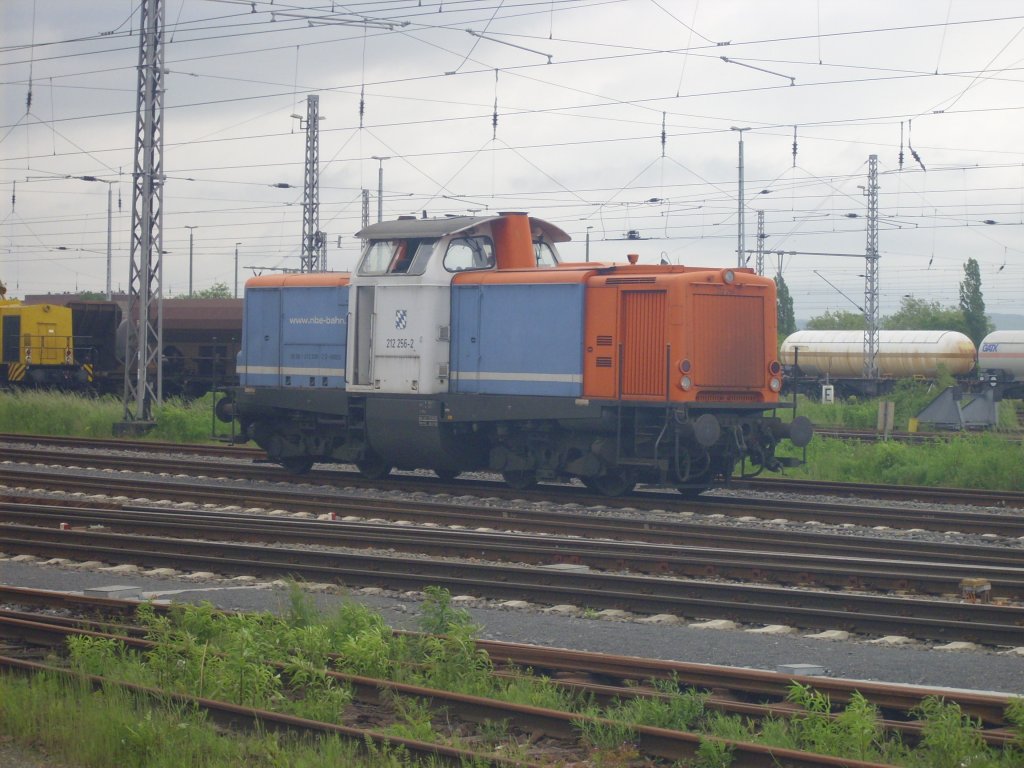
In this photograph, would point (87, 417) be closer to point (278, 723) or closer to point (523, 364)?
point (523, 364)

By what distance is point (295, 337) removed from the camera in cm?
1867

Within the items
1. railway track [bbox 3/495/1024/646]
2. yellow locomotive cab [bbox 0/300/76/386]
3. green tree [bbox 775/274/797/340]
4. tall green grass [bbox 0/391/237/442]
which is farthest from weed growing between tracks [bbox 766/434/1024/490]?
green tree [bbox 775/274/797/340]

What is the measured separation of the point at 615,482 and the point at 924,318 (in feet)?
227

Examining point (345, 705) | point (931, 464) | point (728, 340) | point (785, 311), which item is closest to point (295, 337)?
point (728, 340)

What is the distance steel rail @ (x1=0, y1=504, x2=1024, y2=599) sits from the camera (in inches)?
403

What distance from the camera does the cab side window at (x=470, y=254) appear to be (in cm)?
1695

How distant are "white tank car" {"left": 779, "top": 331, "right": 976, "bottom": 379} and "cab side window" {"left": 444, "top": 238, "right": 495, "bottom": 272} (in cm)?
2877

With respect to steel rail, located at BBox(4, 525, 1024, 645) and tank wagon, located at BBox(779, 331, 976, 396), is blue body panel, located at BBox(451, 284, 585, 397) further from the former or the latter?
tank wagon, located at BBox(779, 331, 976, 396)

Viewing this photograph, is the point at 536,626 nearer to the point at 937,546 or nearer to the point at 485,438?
the point at 937,546

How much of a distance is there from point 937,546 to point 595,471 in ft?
16.4

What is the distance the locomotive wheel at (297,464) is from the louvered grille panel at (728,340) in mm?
7279

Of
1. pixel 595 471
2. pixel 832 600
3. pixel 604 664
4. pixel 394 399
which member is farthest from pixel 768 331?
pixel 604 664

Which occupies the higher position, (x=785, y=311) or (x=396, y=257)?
(x=785, y=311)

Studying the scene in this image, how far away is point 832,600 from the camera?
923cm
